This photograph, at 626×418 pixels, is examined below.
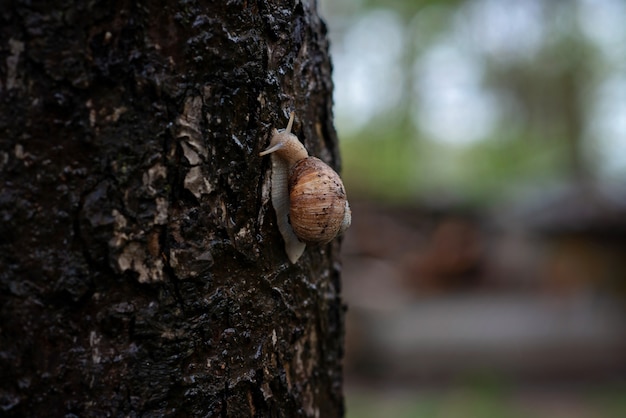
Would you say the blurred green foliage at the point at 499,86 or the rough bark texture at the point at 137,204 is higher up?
the blurred green foliage at the point at 499,86

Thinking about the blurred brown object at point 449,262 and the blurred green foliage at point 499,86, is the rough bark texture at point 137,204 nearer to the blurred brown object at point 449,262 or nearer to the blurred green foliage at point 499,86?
the blurred brown object at point 449,262

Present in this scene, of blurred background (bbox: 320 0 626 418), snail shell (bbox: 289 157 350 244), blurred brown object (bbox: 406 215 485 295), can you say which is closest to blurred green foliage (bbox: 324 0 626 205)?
blurred background (bbox: 320 0 626 418)

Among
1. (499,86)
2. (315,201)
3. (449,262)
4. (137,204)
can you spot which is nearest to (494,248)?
(449,262)

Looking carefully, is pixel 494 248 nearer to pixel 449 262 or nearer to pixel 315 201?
pixel 449 262

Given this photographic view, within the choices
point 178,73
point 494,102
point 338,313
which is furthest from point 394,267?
point 494,102

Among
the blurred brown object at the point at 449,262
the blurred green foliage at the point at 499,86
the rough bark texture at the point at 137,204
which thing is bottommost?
the blurred brown object at the point at 449,262

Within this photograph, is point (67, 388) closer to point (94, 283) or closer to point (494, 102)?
point (94, 283)

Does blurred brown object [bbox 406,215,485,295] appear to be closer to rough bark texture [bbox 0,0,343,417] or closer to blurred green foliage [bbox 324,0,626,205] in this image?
blurred green foliage [bbox 324,0,626,205]

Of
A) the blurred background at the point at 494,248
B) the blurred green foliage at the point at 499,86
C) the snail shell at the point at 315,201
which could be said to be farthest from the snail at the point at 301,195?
the blurred green foliage at the point at 499,86
